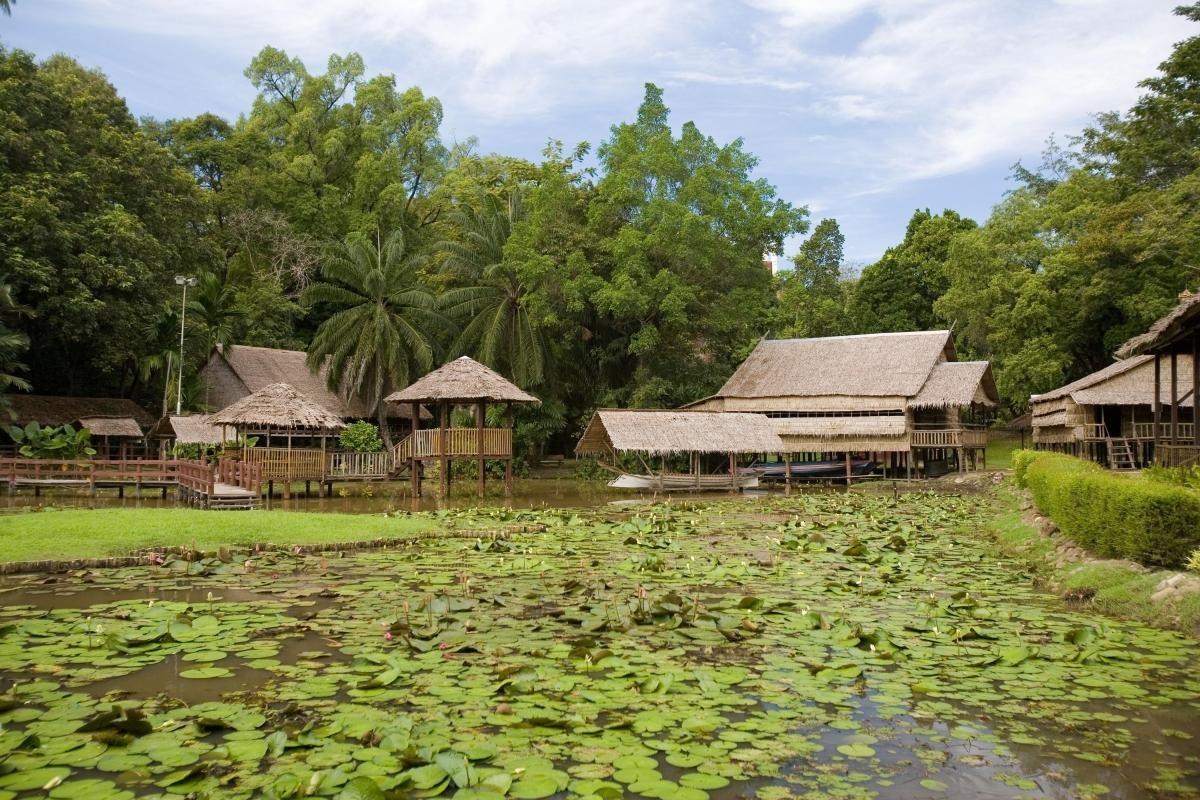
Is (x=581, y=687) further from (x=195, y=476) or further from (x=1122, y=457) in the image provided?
(x=1122, y=457)

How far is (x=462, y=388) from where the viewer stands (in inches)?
1016

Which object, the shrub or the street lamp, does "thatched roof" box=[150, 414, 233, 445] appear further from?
the shrub

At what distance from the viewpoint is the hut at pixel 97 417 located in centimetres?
3015

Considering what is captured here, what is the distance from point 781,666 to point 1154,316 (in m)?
30.5

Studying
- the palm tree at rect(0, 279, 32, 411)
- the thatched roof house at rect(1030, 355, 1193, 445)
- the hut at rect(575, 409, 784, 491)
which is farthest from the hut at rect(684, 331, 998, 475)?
the palm tree at rect(0, 279, 32, 411)

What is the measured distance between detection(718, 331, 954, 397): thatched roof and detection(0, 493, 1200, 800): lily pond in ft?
77.3

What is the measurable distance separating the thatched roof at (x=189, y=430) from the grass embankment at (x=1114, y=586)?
24.5 metres

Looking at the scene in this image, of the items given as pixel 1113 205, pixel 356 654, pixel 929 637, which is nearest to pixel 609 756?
pixel 356 654

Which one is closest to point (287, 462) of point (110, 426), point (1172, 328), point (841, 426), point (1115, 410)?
point (110, 426)

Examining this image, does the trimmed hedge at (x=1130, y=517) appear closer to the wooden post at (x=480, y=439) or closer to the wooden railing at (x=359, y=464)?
the wooden post at (x=480, y=439)

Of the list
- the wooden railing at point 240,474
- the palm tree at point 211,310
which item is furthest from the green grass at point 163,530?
the palm tree at point 211,310

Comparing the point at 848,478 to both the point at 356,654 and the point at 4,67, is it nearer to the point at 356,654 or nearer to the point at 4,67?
the point at 356,654

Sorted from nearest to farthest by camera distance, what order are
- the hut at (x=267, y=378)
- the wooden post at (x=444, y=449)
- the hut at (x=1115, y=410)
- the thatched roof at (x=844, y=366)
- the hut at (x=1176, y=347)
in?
the hut at (x=1176, y=347) < the wooden post at (x=444, y=449) < the hut at (x=1115, y=410) < the thatched roof at (x=844, y=366) < the hut at (x=267, y=378)

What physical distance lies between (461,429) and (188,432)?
31.8 feet
